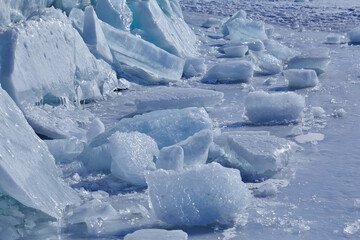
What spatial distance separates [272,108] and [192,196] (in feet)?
5.18

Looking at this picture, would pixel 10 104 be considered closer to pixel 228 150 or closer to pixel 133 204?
pixel 133 204

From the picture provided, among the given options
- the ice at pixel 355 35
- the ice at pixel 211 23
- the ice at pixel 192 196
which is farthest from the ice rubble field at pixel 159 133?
the ice at pixel 211 23

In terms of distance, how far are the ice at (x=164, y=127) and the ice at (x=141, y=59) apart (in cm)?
183

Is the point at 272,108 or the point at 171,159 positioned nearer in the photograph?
the point at 171,159

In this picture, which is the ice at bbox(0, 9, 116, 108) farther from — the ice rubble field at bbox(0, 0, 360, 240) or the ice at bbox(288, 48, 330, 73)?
the ice at bbox(288, 48, 330, 73)

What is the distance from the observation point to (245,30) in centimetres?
732

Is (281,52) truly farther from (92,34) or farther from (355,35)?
(92,34)

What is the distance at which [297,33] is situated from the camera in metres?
8.01

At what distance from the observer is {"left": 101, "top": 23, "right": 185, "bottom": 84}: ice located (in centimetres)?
489

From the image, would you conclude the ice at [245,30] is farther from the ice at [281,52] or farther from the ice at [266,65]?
the ice at [266,65]

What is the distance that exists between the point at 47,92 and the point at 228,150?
1.30 m

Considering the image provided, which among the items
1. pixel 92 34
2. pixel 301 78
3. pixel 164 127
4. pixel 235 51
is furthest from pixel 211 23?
pixel 164 127

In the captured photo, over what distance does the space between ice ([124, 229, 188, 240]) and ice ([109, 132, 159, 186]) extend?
56 centimetres

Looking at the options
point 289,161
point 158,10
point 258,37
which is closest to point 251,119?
point 289,161
